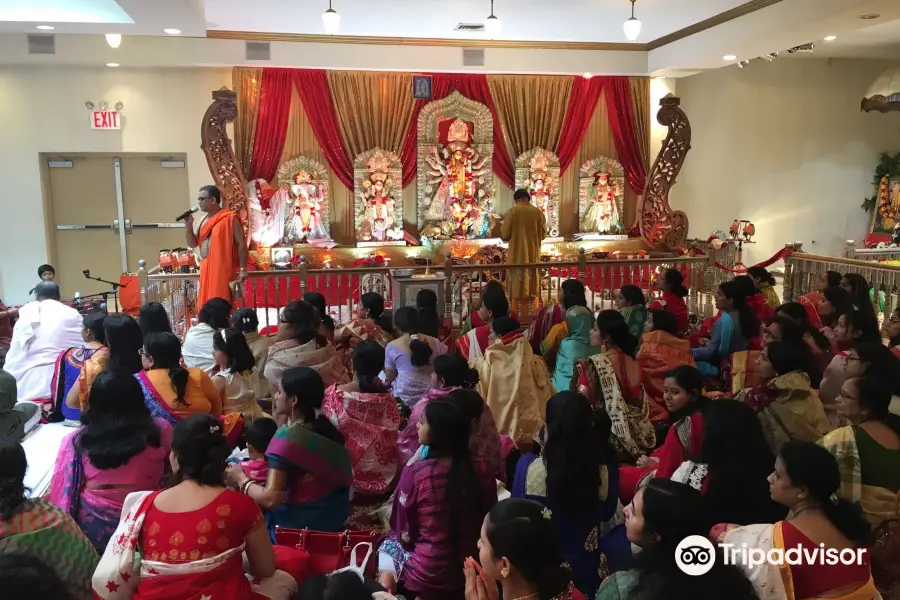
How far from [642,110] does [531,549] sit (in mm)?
10085

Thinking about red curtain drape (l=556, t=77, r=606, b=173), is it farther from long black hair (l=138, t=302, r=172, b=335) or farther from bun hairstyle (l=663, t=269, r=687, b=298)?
long black hair (l=138, t=302, r=172, b=335)

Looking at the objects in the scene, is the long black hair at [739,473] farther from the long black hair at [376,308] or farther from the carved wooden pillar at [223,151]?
the carved wooden pillar at [223,151]

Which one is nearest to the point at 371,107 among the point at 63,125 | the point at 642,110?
the point at 63,125

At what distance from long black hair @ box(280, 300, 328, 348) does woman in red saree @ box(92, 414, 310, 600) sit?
6.30 ft

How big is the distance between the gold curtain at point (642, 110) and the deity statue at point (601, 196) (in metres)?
0.47

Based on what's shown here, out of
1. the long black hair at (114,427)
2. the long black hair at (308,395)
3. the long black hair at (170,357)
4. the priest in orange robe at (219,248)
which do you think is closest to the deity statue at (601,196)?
the priest in orange robe at (219,248)

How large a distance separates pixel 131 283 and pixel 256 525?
24.1ft

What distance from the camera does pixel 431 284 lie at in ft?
19.7

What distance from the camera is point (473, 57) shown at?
9758 mm

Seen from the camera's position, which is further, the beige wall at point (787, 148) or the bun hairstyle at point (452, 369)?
the beige wall at point (787, 148)

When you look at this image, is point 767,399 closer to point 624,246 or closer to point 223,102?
A: point 223,102

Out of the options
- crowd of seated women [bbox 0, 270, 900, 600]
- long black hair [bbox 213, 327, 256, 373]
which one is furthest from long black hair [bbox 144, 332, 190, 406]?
long black hair [bbox 213, 327, 256, 373]

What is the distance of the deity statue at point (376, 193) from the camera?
10.1m

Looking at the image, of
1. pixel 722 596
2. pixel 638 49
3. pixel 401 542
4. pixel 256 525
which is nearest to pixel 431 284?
pixel 401 542
